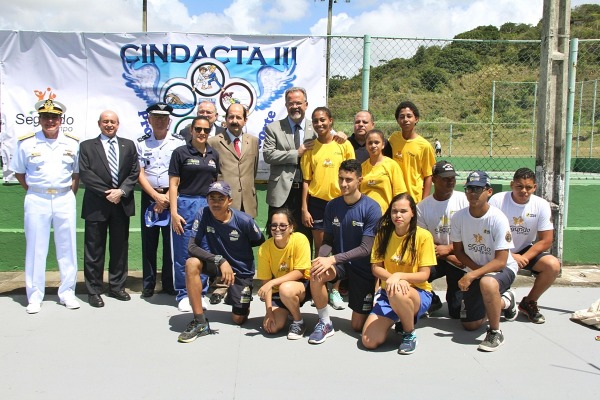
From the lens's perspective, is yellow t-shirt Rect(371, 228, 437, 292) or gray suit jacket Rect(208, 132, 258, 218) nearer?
yellow t-shirt Rect(371, 228, 437, 292)

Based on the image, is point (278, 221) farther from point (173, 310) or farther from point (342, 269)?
point (173, 310)

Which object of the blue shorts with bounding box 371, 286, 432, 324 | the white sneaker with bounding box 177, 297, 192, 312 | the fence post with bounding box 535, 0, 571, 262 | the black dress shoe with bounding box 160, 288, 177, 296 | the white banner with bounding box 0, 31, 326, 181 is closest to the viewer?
the blue shorts with bounding box 371, 286, 432, 324

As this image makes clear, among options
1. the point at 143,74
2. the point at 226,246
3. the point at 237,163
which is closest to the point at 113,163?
the point at 237,163

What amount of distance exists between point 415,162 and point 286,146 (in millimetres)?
1204

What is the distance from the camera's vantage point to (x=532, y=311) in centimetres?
473

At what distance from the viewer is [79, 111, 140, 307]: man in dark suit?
5105 millimetres

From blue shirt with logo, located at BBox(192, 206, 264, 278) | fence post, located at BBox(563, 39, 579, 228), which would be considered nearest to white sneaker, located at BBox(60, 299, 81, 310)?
blue shirt with logo, located at BBox(192, 206, 264, 278)

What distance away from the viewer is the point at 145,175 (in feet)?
17.4

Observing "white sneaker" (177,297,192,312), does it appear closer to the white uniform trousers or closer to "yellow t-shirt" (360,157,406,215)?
the white uniform trousers

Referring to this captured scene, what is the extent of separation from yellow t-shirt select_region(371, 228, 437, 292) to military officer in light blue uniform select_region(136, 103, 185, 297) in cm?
217

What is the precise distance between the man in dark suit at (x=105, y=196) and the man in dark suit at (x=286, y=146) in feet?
4.23

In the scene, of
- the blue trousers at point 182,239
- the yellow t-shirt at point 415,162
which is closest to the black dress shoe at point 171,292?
the blue trousers at point 182,239

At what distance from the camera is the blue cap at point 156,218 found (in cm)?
524

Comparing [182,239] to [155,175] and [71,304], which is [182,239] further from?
[71,304]
